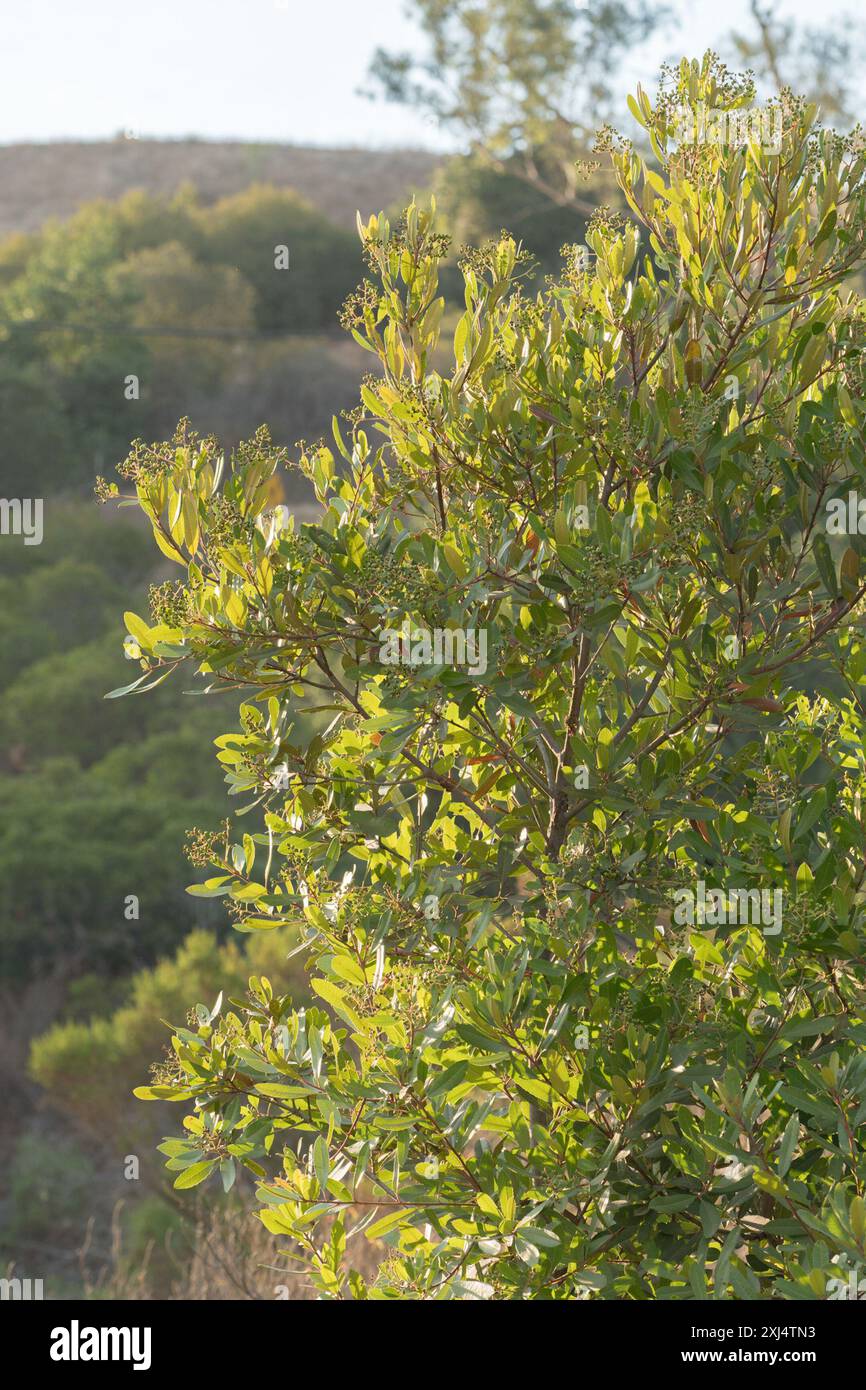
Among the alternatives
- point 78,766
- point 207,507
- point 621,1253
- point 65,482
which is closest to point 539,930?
point 621,1253

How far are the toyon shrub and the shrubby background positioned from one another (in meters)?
0.34

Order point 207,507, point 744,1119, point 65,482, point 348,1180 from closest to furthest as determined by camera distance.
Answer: point 744,1119 → point 207,507 → point 348,1180 → point 65,482

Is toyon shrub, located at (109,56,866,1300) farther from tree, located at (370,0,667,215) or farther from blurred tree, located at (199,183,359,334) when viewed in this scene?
blurred tree, located at (199,183,359,334)

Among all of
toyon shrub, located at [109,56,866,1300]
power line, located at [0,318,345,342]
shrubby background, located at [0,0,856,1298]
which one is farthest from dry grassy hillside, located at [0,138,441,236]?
toyon shrub, located at [109,56,866,1300]

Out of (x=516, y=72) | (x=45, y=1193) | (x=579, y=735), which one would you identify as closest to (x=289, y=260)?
(x=516, y=72)

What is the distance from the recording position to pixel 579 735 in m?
1.92

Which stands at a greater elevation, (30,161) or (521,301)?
(30,161)

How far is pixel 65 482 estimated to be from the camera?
58.0 feet

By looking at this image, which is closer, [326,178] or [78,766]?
[78,766]

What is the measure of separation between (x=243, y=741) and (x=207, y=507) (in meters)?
0.39

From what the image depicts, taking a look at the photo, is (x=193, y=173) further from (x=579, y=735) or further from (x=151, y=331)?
(x=579, y=735)

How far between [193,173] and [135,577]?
88.2ft

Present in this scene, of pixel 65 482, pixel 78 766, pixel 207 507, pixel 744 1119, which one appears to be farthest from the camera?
pixel 65 482

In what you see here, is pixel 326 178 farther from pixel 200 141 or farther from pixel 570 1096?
pixel 570 1096
